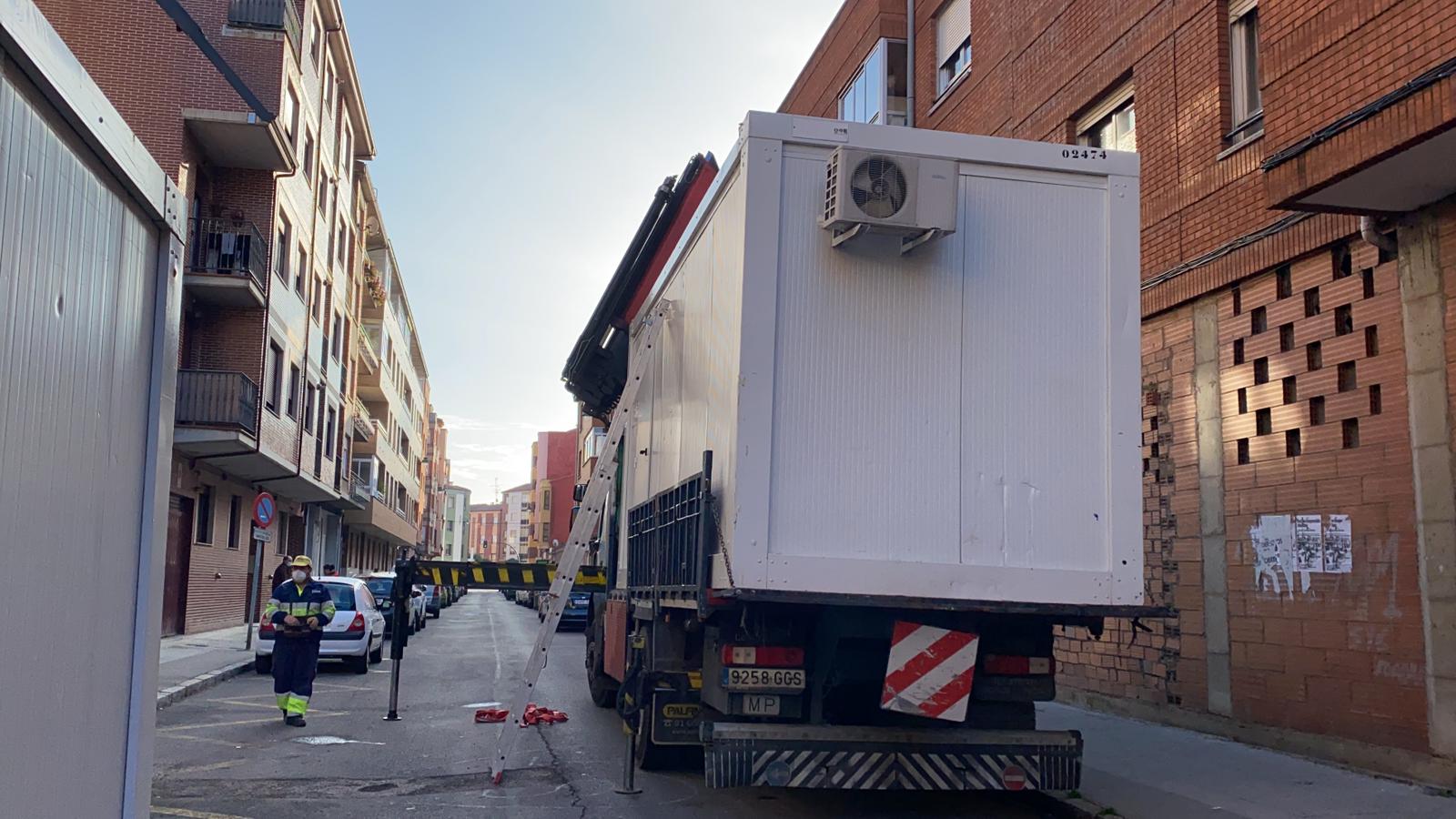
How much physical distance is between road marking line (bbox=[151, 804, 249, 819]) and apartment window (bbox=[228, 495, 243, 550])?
24.1 meters

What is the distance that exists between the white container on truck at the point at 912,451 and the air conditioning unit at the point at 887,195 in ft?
0.05

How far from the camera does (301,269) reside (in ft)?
104

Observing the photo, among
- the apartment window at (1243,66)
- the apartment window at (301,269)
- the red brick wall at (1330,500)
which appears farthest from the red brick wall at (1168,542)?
the apartment window at (301,269)

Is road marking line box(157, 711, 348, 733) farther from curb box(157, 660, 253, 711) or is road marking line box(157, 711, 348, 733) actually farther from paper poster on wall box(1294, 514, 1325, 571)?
paper poster on wall box(1294, 514, 1325, 571)

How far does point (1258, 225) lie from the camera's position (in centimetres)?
1002

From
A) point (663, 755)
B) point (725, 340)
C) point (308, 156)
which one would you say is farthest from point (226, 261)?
point (725, 340)

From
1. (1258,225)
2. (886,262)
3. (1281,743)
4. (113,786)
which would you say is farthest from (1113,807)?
(113,786)

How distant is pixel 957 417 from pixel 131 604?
4338mm

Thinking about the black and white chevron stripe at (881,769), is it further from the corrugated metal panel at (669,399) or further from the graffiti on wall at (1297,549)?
the graffiti on wall at (1297,549)

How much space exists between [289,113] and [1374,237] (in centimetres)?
2497

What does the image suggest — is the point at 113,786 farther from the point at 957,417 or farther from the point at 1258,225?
the point at 1258,225

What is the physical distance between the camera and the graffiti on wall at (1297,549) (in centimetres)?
887

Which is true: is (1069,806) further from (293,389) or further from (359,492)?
(359,492)

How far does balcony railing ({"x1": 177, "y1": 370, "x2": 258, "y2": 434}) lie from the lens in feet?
79.4
